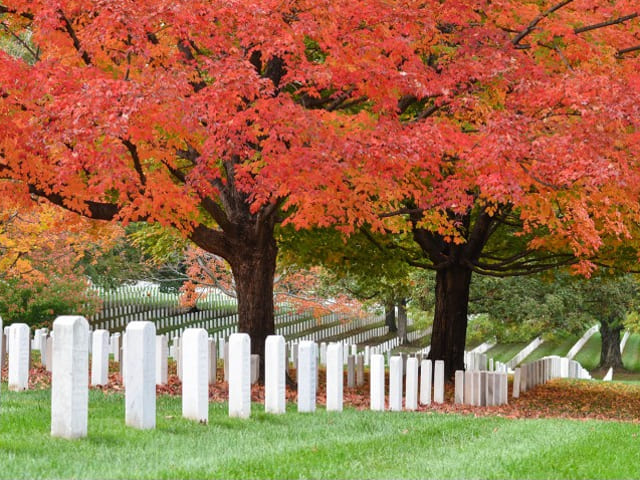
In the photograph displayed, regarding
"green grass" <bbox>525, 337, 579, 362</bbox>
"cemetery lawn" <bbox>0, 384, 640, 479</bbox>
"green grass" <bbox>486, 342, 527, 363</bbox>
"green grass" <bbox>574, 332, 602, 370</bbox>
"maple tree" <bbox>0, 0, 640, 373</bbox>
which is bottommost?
"green grass" <bbox>574, 332, 602, 370</bbox>

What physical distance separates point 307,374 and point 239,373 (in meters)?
1.44

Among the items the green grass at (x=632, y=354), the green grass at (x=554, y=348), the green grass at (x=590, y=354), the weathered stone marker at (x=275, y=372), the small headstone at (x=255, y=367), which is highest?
the weathered stone marker at (x=275, y=372)

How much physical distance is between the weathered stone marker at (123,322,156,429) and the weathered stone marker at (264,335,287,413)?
5.30ft

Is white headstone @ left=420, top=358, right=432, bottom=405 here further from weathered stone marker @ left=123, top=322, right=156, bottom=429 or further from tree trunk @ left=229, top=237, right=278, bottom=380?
weathered stone marker @ left=123, top=322, right=156, bottom=429

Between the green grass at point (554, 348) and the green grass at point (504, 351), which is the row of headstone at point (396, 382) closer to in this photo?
the green grass at point (504, 351)

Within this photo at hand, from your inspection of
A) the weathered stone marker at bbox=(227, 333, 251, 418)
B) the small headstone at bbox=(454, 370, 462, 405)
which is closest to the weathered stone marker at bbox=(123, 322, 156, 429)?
the weathered stone marker at bbox=(227, 333, 251, 418)

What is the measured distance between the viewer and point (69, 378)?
647 centimetres

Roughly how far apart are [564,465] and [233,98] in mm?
6762

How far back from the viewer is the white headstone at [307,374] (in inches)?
372

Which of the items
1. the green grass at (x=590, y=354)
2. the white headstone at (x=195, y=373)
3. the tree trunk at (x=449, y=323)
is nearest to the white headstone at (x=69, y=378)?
the white headstone at (x=195, y=373)

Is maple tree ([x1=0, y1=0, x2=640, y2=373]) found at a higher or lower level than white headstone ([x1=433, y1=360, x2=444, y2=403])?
higher

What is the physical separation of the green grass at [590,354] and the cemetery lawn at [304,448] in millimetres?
44813

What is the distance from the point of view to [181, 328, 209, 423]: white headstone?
7.78 meters

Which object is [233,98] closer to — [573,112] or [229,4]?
[229,4]
